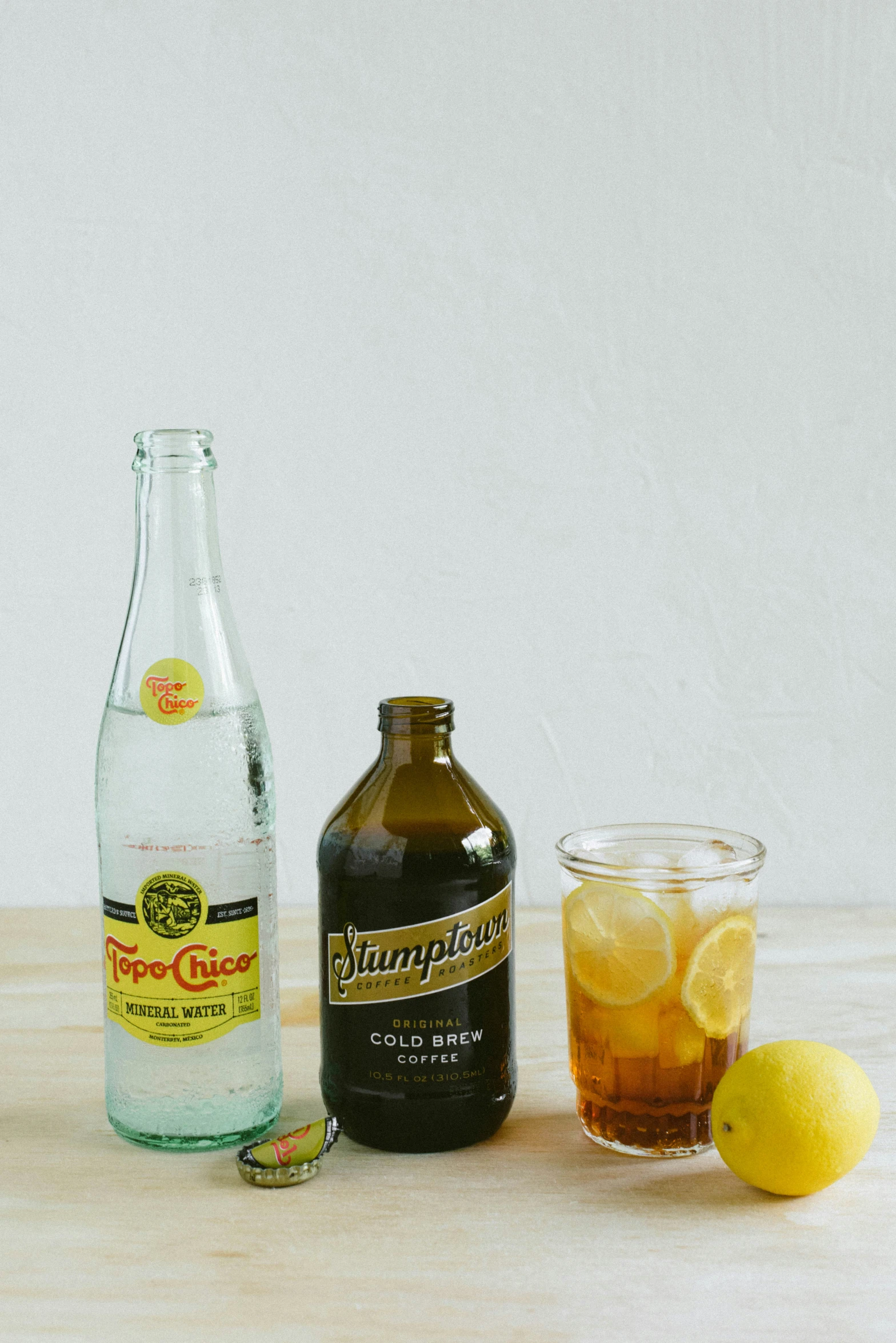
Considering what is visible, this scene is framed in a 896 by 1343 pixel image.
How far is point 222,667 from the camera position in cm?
73

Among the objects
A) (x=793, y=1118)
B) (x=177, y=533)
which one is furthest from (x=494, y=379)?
(x=793, y=1118)

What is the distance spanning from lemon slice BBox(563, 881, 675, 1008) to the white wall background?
558 mm

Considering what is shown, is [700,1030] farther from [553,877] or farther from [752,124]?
[752,124]

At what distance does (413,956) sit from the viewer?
2.25ft

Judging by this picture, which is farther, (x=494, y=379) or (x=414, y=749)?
(x=494, y=379)

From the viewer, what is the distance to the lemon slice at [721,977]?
0.69 m

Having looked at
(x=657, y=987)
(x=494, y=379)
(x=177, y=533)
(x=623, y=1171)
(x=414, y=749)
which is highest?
(x=494, y=379)

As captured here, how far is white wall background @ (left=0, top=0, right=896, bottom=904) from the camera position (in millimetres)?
1184

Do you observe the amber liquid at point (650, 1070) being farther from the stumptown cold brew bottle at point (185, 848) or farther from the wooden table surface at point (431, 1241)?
the stumptown cold brew bottle at point (185, 848)

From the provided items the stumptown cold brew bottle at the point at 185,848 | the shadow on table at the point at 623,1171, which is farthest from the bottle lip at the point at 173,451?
the shadow on table at the point at 623,1171

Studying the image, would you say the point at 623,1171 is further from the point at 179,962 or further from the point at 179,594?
the point at 179,594

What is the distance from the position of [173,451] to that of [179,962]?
0.92 ft

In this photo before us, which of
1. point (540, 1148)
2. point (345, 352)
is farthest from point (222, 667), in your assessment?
point (345, 352)

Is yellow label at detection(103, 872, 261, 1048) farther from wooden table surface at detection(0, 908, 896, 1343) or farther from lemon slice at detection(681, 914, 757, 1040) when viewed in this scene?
lemon slice at detection(681, 914, 757, 1040)
